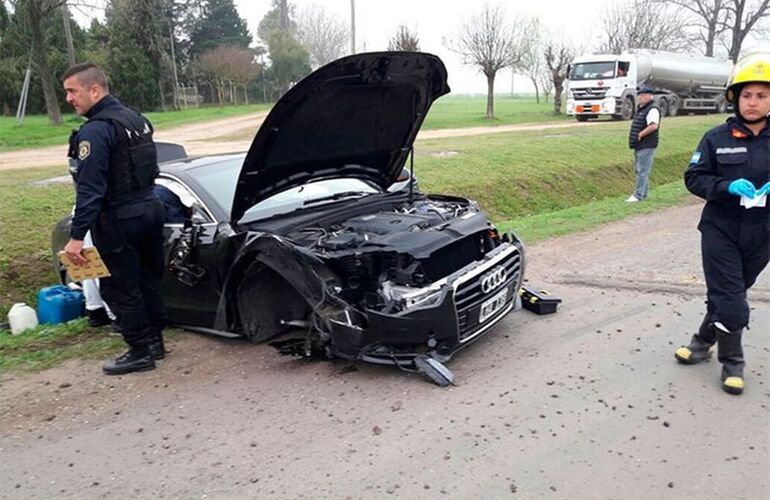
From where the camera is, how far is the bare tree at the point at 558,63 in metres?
33.8

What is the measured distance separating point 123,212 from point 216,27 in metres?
52.8

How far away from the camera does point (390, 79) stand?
15.7ft

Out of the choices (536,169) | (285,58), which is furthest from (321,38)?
(536,169)

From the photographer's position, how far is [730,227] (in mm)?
3775

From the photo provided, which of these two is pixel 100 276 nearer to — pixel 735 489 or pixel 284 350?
pixel 284 350

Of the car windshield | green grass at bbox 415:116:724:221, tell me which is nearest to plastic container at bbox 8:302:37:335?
the car windshield

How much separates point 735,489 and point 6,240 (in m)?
8.03

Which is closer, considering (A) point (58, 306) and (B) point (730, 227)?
(B) point (730, 227)

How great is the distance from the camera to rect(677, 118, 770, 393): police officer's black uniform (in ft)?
Answer: 12.1

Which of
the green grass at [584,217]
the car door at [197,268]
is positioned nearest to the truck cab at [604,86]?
the green grass at [584,217]

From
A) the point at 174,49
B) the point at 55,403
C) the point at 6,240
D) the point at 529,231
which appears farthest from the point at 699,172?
the point at 174,49

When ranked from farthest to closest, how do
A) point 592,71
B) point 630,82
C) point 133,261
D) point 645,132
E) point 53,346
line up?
point 592,71 → point 630,82 → point 645,132 → point 53,346 → point 133,261

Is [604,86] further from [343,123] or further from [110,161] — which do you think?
[110,161]

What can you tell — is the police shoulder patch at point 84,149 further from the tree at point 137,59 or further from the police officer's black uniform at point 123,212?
the tree at point 137,59
